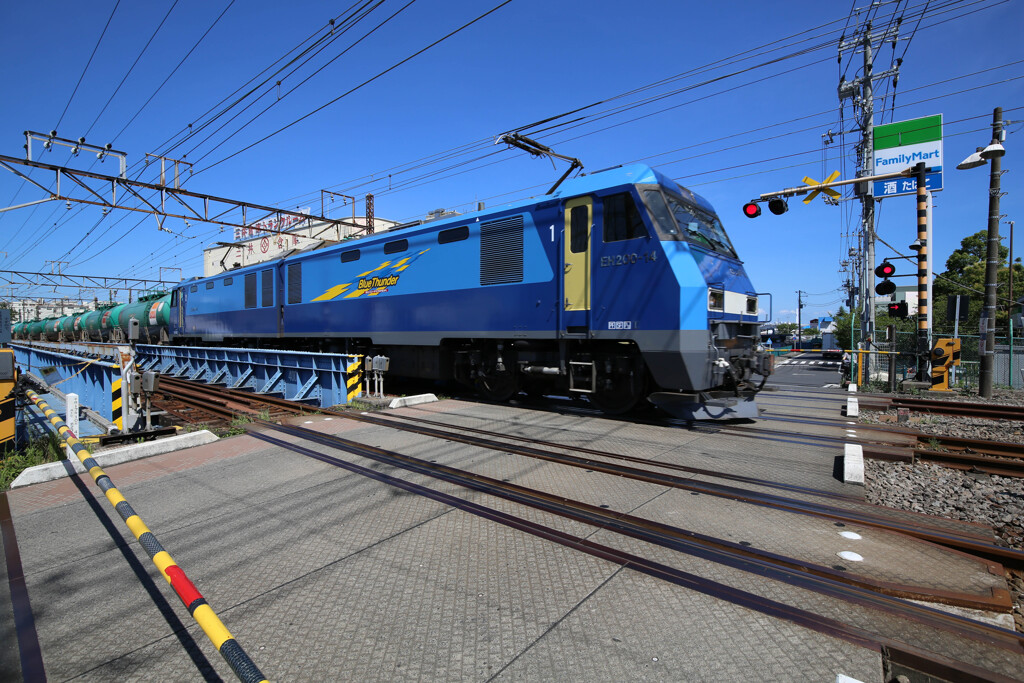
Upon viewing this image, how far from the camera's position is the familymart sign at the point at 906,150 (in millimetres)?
16375

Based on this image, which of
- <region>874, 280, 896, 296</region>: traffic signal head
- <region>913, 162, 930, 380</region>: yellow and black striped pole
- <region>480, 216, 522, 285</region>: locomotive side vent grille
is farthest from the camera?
<region>874, 280, 896, 296</region>: traffic signal head

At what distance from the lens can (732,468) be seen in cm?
551

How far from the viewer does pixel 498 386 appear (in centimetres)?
1016

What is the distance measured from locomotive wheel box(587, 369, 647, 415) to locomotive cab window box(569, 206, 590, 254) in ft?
7.00

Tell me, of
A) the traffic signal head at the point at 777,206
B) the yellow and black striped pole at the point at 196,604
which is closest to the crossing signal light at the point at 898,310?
the traffic signal head at the point at 777,206

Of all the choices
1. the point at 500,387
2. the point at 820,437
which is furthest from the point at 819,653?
the point at 500,387

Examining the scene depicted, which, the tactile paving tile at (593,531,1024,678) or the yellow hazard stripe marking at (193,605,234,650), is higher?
the yellow hazard stripe marking at (193,605,234,650)

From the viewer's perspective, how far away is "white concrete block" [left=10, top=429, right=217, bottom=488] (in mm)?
5375

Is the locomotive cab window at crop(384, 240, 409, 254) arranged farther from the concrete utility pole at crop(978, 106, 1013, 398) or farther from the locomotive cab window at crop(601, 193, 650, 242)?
the concrete utility pole at crop(978, 106, 1013, 398)

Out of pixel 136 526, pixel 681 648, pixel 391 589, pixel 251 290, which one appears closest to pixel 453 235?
pixel 391 589

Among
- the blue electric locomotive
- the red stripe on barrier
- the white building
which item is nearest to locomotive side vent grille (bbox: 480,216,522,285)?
the blue electric locomotive

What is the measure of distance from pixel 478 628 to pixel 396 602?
572mm

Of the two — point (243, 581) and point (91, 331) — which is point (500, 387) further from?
point (91, 331)

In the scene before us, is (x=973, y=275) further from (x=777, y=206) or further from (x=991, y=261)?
(x=777, y=206)
